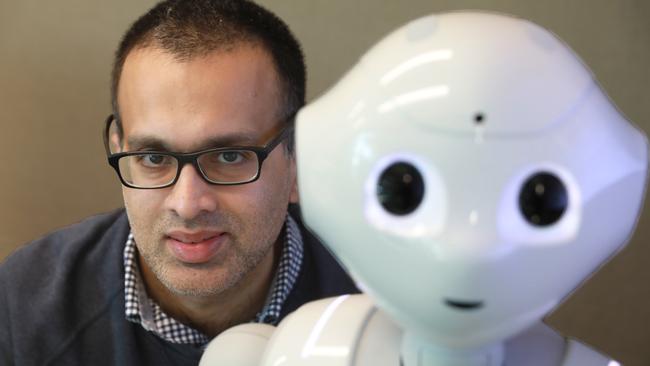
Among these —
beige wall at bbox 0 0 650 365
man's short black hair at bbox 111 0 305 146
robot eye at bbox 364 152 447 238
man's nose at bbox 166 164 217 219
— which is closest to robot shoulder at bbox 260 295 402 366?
robot eye at bbox 364 152 447 238

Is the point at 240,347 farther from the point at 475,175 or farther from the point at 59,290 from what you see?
the point at 59,290

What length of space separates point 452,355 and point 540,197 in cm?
12

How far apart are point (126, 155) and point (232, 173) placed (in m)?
0.13

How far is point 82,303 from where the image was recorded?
974 mm

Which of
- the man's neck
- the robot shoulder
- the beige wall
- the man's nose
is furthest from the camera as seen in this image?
the beige wall

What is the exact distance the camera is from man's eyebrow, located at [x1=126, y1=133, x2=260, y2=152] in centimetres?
77

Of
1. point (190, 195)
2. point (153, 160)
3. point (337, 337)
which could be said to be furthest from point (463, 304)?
point (153, 160)

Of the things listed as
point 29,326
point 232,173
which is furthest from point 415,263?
point 29,326

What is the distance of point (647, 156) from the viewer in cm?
38

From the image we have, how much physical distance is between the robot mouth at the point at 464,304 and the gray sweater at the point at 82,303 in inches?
24.5

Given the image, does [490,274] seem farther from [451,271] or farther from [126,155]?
[126,155]

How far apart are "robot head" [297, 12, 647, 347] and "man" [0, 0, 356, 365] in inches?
16.7

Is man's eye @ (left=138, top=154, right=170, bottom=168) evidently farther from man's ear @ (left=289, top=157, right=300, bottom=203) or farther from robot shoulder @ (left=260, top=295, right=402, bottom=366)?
robot shoulder @ (left=260, top=295, right=402, bottom=366)

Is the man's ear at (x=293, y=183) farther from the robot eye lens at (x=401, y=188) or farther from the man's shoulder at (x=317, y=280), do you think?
the robot eye lens at (x=401, y=188)
